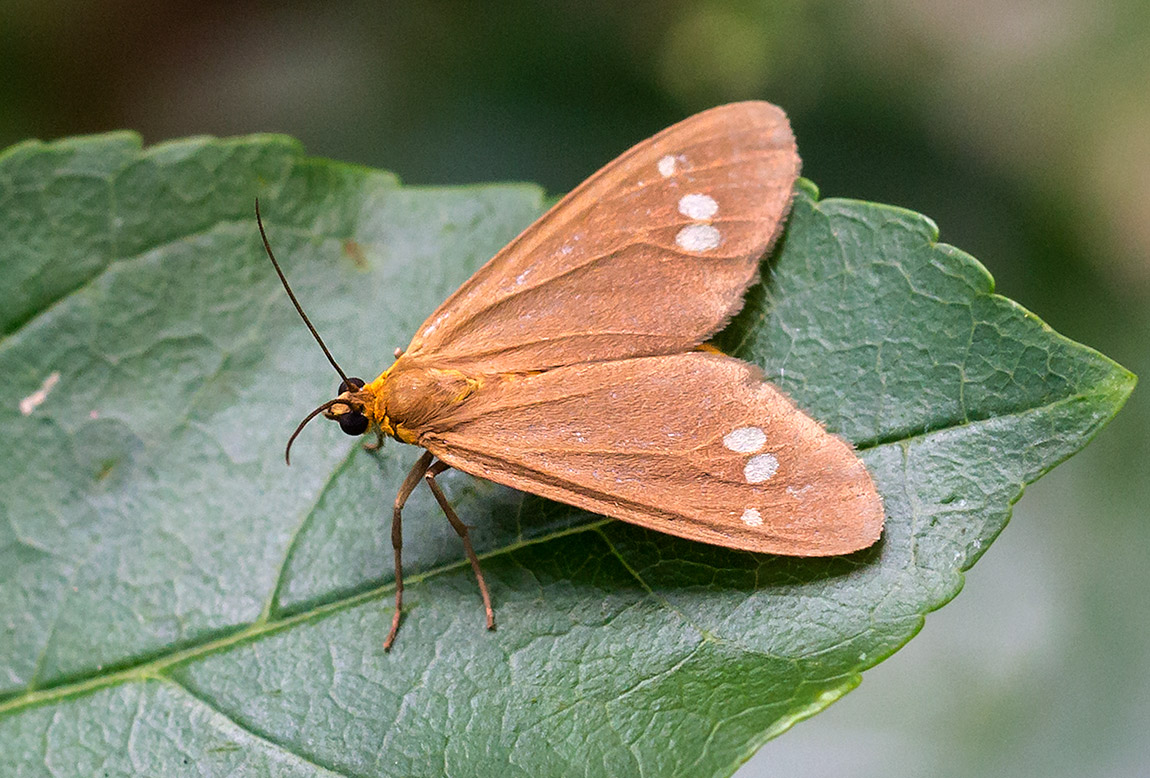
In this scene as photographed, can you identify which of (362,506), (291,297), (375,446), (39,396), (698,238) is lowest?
(362,506)

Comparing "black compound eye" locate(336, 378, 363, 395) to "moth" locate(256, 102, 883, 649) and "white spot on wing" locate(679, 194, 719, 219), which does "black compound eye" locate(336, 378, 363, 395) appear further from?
"white spot on wing" locate(679, 194, 719, 219)

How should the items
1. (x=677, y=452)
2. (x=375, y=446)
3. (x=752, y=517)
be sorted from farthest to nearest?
(x=375, y=446)
(x=677, y=452)
(x=752, y=517)

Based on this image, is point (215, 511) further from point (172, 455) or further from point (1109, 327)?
point (1109, 327)

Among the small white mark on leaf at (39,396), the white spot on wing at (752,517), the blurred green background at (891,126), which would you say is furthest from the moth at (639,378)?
the blurred green background at (891,126)

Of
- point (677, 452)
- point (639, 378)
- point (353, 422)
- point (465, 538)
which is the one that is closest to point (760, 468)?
point (677, 452)

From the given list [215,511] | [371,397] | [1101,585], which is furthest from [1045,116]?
[215,511]

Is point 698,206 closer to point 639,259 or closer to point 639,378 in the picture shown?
point 639,259
